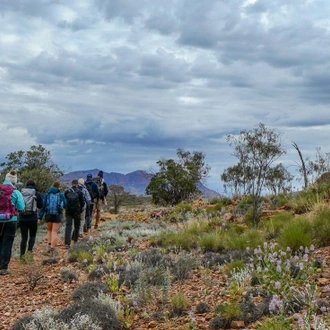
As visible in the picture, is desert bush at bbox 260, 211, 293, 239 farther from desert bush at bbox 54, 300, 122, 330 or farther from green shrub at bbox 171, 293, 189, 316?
desert bush at bbox 54, 300, 122, 330

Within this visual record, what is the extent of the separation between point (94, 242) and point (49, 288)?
3.96 metres

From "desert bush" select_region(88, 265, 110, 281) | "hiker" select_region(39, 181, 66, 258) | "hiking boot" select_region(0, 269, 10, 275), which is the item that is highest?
"hiker" select_region(39, 181, 66, 258)

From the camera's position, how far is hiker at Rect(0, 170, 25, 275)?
9.63 meters

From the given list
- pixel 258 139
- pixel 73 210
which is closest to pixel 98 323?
pixel 73 210

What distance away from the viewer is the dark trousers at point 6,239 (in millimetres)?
9914

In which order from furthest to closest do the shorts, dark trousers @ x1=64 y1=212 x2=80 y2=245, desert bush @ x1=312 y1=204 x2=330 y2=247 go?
A: 1. dark trousers @ x1=64 y1=212 x2=80 y2=245
2. the shorts
3. desert bush @ x1=312 y1=204 x2=330 y2=247

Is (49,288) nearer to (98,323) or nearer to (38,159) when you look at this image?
A: (98,323)

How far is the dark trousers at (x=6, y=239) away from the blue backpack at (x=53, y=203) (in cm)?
177

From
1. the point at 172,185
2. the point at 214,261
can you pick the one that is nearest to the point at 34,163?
the point at 172,185

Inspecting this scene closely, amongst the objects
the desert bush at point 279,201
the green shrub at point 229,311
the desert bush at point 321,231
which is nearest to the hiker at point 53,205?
the desert bush at point 321,231

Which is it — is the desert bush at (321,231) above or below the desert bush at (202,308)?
above

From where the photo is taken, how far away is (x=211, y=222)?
43.9 feet

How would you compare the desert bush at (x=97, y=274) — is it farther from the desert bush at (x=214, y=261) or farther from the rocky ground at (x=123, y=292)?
the desert bush at (x=214, y=261)

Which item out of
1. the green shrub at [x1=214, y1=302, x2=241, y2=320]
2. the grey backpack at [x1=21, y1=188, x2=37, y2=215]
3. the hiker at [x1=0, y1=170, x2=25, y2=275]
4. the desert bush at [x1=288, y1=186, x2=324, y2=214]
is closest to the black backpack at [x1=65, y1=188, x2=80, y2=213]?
the grey backpack at [x1=21, y1=188, x2=37, y2=215]
